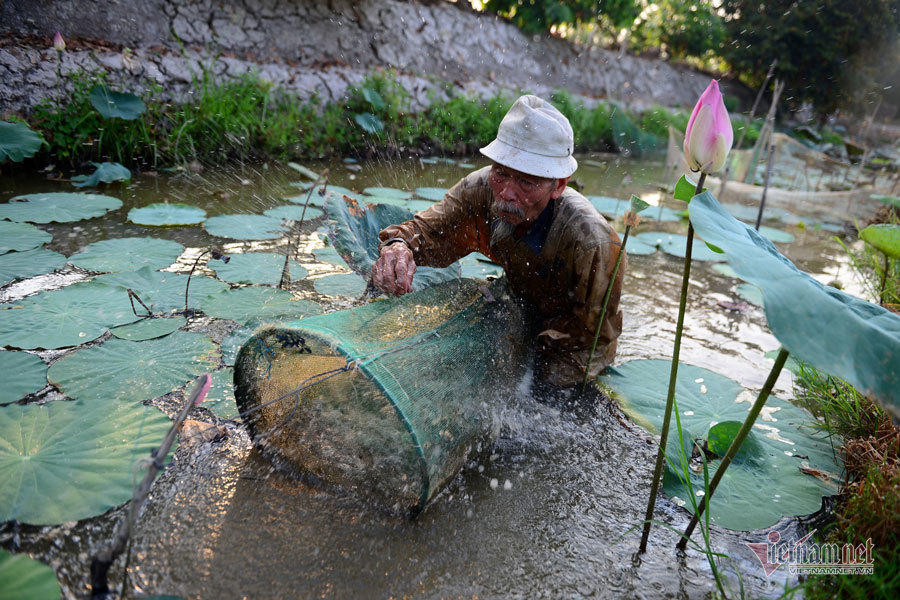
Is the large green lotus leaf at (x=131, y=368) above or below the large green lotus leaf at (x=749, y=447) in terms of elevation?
above

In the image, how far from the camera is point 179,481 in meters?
1.60

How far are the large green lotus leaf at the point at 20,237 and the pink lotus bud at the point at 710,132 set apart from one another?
339cm

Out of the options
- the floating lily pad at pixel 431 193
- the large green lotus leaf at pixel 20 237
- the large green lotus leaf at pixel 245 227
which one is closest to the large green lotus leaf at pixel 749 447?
the large green lotus leaf at pixel 245 227

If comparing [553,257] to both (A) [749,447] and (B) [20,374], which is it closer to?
(A) [749,447]

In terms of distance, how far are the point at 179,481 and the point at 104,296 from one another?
130 centimetres

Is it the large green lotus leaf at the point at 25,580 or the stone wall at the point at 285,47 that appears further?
the stone wall at the point at 285,47

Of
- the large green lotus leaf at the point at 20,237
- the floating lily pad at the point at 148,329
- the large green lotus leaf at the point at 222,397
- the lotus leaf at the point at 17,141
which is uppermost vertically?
the lotus leaf at the point at 17,141

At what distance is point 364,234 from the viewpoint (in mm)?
2344

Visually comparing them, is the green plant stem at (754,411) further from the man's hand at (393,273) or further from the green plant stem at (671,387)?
the man's hand at (393,273)

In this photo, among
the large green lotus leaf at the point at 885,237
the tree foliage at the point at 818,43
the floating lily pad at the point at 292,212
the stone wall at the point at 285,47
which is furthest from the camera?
the tree foliage at the point at 818,43

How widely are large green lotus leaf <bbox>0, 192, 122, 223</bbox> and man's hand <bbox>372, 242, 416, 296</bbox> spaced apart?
8.77 ft

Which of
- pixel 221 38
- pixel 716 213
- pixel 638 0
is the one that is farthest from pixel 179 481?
pixel 638 0

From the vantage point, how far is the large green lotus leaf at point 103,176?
417 centimetres

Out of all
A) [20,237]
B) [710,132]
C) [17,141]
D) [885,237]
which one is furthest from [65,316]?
[885,237]
